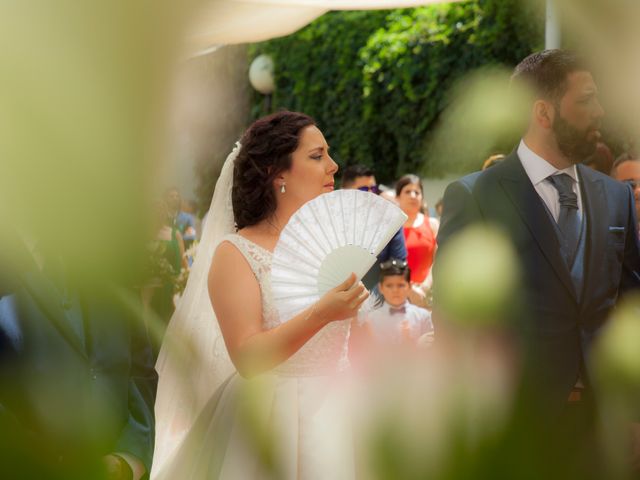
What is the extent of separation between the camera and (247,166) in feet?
7.66

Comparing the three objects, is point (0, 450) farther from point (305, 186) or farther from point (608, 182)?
point (305, 186)

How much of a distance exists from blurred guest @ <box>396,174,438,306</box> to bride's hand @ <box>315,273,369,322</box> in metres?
3.27

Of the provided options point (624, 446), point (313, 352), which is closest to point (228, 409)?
point (313, 352)

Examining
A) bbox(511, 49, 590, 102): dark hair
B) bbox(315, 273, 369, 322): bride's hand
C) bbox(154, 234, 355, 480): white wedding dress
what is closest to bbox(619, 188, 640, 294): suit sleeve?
bbox(511, 49, 590, 102): dark hair

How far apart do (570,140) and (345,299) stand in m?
0.53

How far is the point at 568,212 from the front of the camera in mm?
1599

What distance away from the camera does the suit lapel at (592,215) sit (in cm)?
143

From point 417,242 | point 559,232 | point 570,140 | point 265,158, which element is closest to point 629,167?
point 559,232

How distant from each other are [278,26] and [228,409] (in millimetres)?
941

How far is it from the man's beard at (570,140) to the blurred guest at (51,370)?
1156 millimetres

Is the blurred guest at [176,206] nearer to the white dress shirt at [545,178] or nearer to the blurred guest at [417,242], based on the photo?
the white dress shirt at [545,178]

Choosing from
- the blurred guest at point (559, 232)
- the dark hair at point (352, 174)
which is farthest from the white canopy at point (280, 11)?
the dark hair at point (352, 174)

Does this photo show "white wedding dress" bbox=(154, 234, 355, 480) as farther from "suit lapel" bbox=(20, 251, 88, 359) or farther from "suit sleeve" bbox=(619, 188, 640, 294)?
"suit lapel" bbox=(20, 251, 88, 359)

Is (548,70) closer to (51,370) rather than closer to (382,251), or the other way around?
(51,370)
